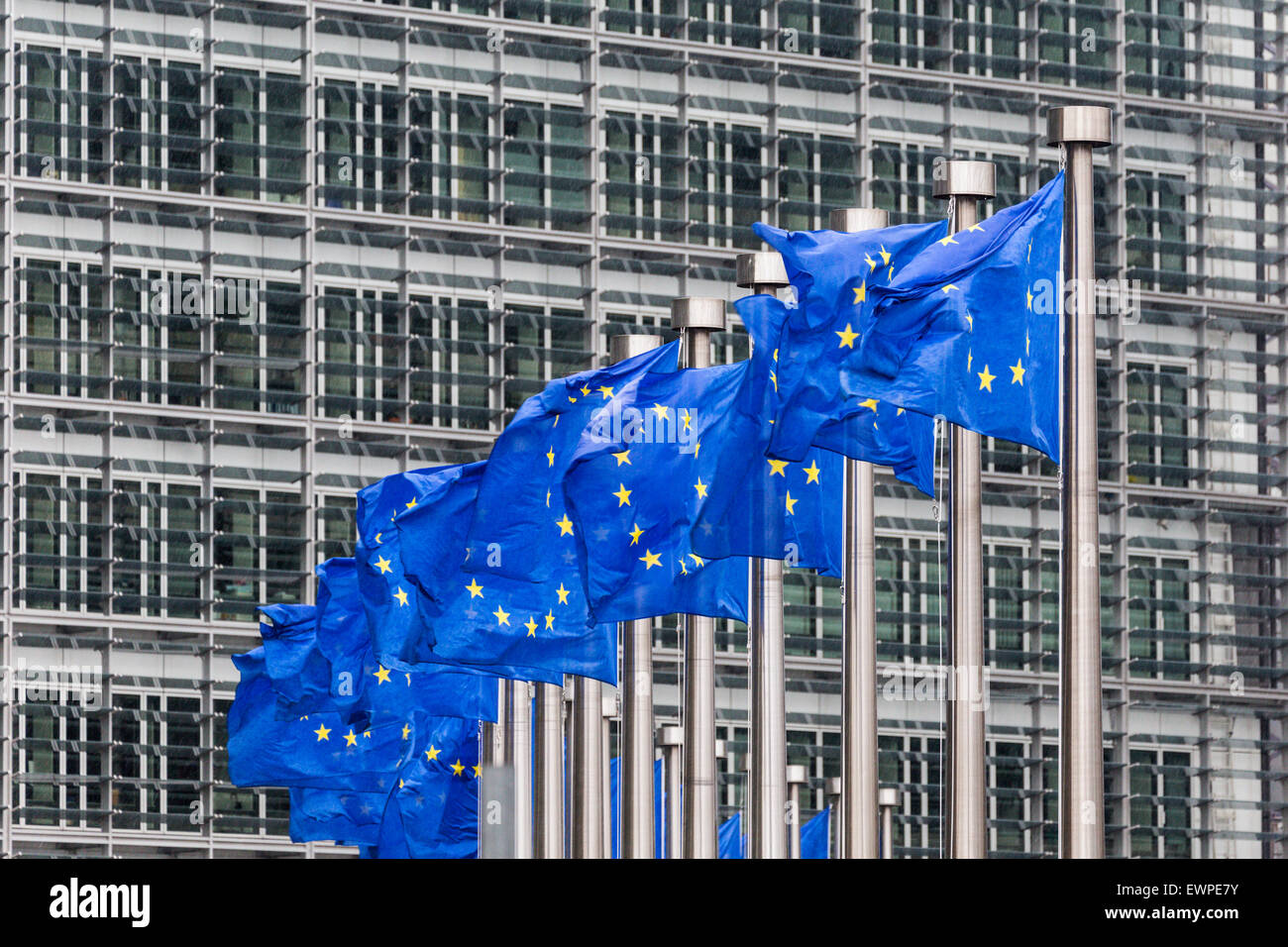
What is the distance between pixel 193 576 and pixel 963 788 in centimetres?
8411

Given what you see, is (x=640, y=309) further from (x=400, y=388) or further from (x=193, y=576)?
(x=193, y=576)

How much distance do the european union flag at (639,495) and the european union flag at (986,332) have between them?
8.03 meters

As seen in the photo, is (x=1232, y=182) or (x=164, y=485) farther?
(x=1232, y=182)

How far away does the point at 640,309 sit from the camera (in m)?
124

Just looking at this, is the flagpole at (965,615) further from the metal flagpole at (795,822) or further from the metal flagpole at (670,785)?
the metal flagpole at (795,822)

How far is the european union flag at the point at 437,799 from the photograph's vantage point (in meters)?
62.9

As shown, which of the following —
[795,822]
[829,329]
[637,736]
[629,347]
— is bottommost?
[795,822]

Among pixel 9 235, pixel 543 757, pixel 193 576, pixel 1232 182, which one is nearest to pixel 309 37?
pixel 9 235

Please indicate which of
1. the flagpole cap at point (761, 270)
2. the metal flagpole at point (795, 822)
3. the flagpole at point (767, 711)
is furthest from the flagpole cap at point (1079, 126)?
the metal flagpole at point (795, 822)

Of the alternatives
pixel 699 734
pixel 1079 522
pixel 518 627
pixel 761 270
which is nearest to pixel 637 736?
pixel 699 734

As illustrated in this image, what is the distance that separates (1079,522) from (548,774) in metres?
24.7

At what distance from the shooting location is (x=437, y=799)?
6362cm

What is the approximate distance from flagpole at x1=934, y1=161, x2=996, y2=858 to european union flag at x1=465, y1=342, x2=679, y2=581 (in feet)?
34.7

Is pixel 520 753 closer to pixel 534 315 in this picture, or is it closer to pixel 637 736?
pixel 637 736
